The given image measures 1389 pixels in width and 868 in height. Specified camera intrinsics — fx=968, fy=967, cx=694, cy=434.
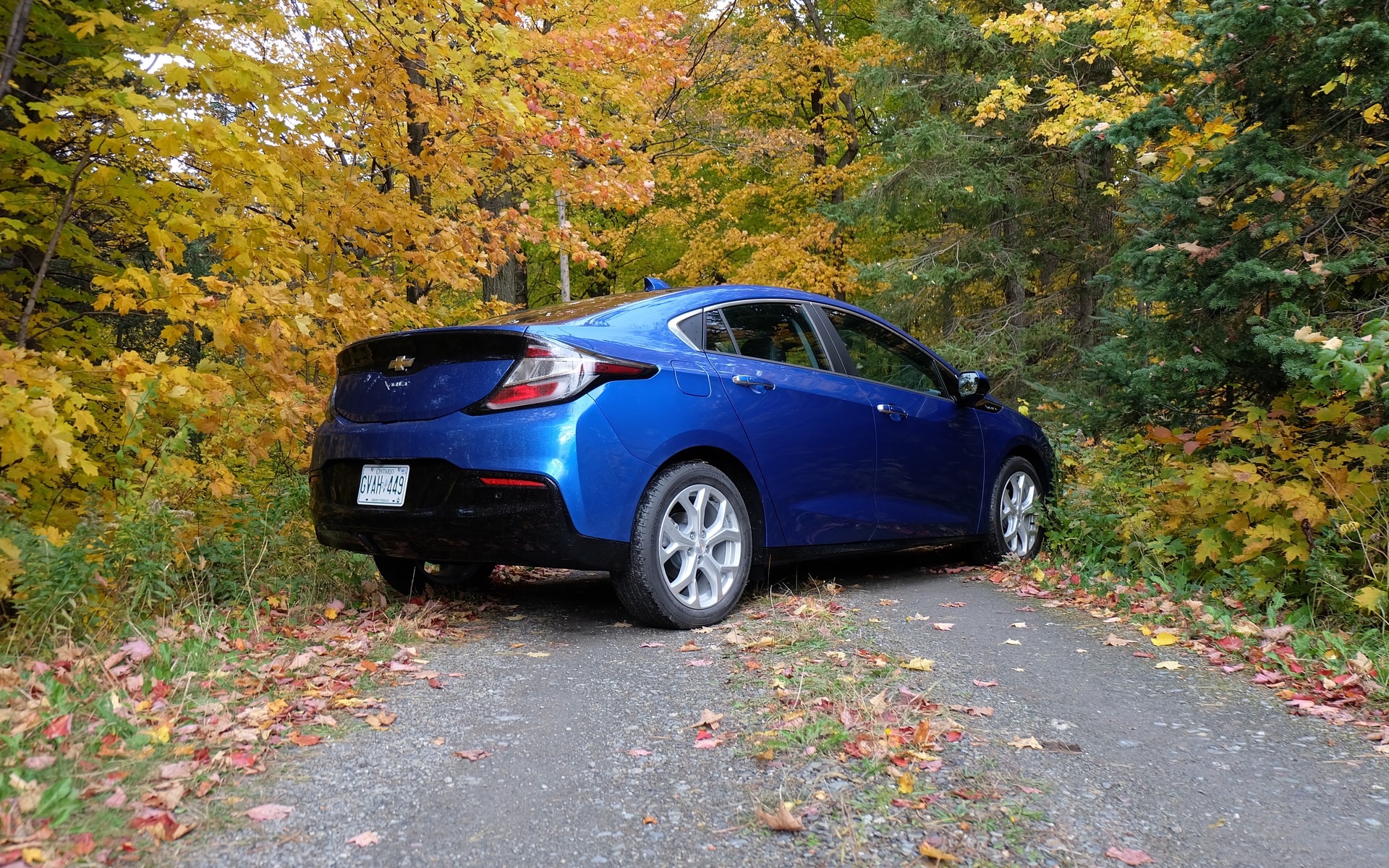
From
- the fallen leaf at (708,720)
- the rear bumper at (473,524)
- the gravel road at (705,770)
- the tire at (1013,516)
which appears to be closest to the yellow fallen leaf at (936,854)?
the gravel road at (705,770)

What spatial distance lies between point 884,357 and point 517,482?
2.75 metres

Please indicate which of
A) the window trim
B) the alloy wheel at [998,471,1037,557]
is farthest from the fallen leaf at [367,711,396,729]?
the alloy wheel at [998,471,1037,557]

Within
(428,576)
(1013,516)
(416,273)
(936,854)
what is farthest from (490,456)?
(1013,516)

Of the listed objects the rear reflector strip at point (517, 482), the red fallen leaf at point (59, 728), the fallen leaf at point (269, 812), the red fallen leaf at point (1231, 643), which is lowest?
the fallen leaf at point (269, 812)

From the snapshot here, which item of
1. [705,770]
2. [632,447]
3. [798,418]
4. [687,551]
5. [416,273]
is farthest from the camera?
[416,273]

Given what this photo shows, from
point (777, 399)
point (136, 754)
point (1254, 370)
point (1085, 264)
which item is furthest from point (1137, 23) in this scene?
point (136, 754)

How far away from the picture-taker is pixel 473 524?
13.0 ft

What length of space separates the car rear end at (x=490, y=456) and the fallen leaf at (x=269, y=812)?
1.59 metres

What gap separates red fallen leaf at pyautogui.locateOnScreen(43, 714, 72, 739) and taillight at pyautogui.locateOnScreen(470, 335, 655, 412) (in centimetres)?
180

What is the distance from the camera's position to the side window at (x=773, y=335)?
15.9ft

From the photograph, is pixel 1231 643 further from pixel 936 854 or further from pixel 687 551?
pixel 936 854

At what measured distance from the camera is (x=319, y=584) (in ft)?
16.3

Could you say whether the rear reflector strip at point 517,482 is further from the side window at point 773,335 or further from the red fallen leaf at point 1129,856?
the red fallen leaf at point 1129,856

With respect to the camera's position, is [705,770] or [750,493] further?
[750,493]
